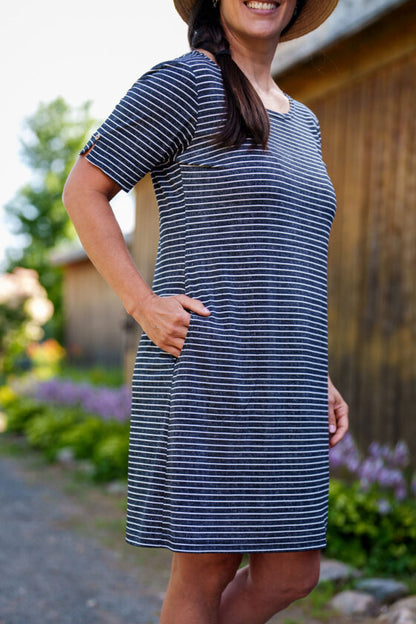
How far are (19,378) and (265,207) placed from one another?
438 inches

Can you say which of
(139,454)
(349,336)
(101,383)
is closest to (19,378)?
(101,383)

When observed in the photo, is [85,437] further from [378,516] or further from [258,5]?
[258,5]

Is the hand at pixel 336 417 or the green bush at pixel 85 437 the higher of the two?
the hand at pixel 336 417

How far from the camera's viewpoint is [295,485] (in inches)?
63.9

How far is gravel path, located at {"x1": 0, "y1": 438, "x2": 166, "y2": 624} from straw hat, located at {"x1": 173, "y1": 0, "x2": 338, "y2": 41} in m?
2.47

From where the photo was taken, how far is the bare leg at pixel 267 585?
66.2 inches

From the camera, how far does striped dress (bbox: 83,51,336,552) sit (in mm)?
1543

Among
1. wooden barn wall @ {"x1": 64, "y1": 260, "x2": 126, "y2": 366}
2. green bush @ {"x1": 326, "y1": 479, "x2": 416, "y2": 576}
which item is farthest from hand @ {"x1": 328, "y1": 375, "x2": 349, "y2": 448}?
wooden barn wall @ {"x1": 64, "y1": 260, "x2": 126, "y2": 366}

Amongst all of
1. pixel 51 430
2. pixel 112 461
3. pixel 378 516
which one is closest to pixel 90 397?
pixel 51 430

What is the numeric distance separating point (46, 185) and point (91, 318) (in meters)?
12.8

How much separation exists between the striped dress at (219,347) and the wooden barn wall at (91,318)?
11.3 meters

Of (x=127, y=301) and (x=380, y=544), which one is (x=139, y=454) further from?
(x=380, y=544)

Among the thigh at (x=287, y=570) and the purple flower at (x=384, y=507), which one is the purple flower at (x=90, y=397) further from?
the thigh at (x=287, y=570)

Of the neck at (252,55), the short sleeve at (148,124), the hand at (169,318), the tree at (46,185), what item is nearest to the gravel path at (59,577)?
the hand at (169,318)
